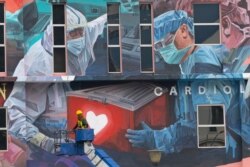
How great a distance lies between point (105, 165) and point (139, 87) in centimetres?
660

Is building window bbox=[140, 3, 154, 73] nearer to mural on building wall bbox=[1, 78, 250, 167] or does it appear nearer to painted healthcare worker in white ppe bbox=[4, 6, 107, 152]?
mural on building wall bbox=[1, 78, 250, 167]

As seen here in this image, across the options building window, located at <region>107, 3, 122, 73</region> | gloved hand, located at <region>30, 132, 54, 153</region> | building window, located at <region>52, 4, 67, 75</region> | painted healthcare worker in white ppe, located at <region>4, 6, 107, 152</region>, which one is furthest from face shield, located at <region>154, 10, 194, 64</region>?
gloved hand, located at <region>30, 132, 54, 153</region>

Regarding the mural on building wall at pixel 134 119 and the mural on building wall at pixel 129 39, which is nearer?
the mural on building wall at pixel 134 119

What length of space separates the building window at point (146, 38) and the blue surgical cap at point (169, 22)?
0.28 meters

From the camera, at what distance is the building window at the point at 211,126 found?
94.1ft

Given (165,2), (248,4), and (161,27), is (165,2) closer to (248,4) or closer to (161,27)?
(161,27)

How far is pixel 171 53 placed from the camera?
93.9ft

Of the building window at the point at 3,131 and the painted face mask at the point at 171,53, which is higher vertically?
the painted face mask at the point at 171,53

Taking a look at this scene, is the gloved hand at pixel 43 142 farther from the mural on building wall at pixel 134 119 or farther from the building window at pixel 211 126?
the building window at pixel 211 126

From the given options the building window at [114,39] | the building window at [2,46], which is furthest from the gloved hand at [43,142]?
the building window at [114,39]

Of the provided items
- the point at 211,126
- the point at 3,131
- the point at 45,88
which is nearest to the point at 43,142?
the point at 3,131

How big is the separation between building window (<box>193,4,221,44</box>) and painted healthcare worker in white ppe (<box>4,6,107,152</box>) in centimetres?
361

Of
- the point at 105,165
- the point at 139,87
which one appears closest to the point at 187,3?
the point at 139,87

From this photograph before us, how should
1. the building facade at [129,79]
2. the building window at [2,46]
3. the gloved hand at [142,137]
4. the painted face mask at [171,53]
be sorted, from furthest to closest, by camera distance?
the painted face mask at [171,53]
the gloved hand at [142,137]
the building window at [2,46]
the building facade at [129,79]
